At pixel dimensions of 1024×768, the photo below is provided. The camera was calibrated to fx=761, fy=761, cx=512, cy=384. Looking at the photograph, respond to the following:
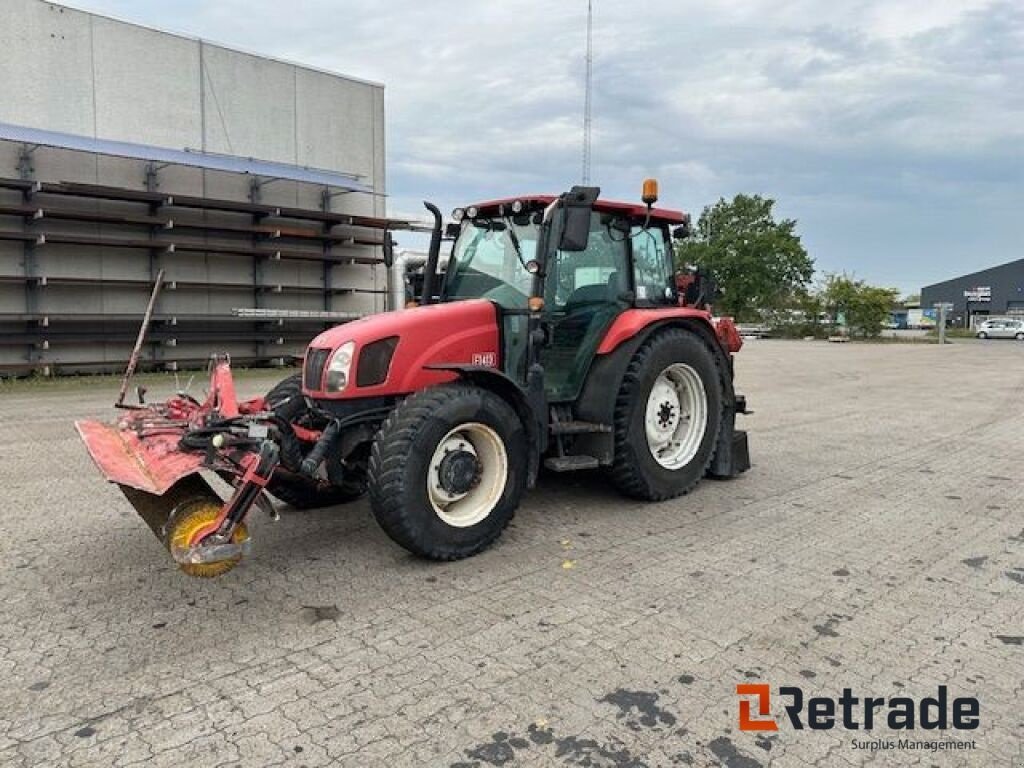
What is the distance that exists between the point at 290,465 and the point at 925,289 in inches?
3256

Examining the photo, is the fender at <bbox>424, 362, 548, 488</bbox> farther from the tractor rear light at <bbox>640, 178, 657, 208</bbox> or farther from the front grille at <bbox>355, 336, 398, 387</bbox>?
the tractor rear light at <bbox>640, 178, 657, 208</bbox>

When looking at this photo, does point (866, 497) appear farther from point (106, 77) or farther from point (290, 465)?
point (106, 77)

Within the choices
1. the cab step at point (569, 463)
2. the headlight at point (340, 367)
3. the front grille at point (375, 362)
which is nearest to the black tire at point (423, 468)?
the front grille at point (375, 362)

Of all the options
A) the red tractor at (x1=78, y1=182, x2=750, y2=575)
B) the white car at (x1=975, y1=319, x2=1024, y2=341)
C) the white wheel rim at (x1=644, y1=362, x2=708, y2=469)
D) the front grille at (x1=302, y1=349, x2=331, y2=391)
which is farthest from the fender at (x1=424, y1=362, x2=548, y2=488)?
→ the white car at (x1=975, y1=319, x2=1024, y2=341)

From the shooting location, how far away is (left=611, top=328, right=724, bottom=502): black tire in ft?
17.0

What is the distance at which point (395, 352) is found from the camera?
427 cm

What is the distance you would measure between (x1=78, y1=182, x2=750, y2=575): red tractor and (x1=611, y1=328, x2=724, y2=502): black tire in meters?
0.01

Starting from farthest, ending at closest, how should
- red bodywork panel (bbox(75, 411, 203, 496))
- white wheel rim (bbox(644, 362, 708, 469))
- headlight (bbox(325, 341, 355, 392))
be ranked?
white wheel rim (bbox(644, 362, 708, 469))
headlight (bbox(325, 341, 355, 392))
red bodywork panel (bbox(75, 411, 203, 496))

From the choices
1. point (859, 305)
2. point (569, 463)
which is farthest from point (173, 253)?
point (859, 305)

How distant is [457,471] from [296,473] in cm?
86

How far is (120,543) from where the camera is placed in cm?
452

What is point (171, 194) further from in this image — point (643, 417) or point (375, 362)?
point (643, 417)

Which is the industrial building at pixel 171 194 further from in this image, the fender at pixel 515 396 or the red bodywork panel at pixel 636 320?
the fender at pixel 515 396

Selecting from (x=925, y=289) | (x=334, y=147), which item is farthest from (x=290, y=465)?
(x=925, y=289)
